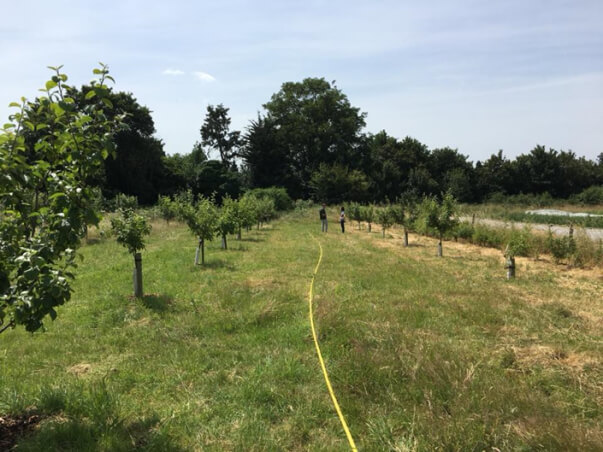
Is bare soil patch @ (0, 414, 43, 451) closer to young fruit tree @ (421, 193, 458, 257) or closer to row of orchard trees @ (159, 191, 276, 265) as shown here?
row of orchard trees @ (159, 191, 276, 265)

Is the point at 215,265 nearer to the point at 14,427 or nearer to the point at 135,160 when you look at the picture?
the point at 14,427

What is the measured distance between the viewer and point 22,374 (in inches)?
176

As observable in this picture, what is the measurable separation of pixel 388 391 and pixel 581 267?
11.3m

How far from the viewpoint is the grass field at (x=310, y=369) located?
10.7 ft

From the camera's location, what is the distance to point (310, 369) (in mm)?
4582

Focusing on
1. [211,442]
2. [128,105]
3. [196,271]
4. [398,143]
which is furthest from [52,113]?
[398,143]

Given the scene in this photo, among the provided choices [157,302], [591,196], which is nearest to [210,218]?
[157,302]

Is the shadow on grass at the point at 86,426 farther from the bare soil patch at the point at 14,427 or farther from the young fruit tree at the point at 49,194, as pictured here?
the young fruit tree at the point at 49,194

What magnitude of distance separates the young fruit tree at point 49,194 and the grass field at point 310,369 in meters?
1.30

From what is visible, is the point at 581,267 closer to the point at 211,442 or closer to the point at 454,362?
the point at 454,362

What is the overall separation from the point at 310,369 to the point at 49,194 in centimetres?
323

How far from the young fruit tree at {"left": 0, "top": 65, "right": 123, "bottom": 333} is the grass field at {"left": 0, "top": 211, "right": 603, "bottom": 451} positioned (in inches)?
51.0

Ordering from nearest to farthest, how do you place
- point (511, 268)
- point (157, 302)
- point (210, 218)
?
point (157, 302), point (511, 268), point (210, 218)

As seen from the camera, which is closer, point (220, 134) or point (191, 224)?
point (191, 224)
